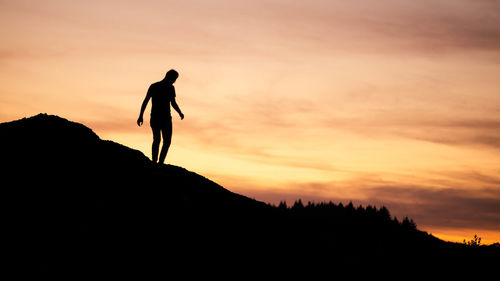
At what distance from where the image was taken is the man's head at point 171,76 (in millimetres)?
19156

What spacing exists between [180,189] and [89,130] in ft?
14.4

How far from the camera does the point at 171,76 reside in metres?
19.2

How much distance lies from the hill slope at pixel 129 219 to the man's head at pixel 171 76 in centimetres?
283

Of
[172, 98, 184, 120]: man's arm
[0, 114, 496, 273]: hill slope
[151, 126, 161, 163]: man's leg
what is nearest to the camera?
[0, 114, 496, 273]: hill slope

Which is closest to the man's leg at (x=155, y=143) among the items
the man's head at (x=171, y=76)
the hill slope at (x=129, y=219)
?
the hill slope at (x=129, y=219)

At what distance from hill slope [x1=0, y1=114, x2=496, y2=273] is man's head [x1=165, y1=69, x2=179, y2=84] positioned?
9.29ft

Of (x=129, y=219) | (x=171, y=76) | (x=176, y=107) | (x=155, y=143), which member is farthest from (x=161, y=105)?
(x=129, y=219)

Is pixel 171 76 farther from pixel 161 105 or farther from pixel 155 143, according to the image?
pixel 155 143

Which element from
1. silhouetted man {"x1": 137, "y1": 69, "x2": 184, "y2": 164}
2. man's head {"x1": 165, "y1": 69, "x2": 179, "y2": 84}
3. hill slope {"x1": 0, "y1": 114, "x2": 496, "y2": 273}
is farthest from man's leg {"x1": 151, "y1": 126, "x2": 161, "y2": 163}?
man's head {"x1": 165, "y1": 69, "x2": 179, "y2": 84}

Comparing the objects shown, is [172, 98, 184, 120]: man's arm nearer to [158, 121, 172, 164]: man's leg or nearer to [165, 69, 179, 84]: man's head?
[158, 121, 172, 164]: man's leg

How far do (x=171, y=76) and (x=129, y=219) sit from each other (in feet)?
17.1

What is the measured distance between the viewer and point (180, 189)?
18641mm

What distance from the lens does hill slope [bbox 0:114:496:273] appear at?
14959 mm

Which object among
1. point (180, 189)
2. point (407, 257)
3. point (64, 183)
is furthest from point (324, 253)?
point (64, 183)
